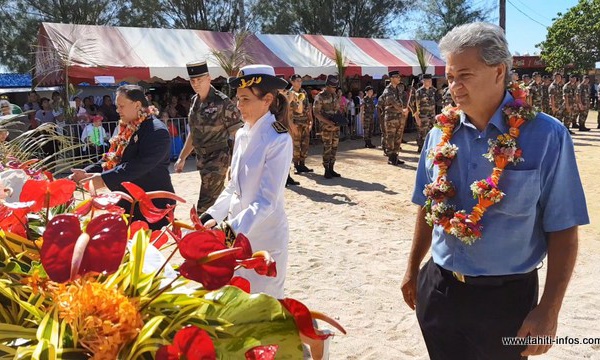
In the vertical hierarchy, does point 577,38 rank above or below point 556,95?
above

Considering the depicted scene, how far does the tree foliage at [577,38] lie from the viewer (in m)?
32.2

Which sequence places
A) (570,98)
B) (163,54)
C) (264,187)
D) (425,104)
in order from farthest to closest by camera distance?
(570,98)
(163,54)
(425,104)
(264,187)

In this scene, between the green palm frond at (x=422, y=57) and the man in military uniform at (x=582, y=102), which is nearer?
the man in military uniform at (x=582, y=102)

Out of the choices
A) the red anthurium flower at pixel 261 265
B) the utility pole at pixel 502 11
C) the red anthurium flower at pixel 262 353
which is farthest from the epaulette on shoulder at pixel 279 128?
the utility pole at pixel 502 11

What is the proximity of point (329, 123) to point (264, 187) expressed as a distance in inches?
321

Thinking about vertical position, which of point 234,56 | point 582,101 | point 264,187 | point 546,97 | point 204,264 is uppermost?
point 234,56

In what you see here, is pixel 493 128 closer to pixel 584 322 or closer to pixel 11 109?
pixel 11 109

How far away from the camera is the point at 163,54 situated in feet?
45.5

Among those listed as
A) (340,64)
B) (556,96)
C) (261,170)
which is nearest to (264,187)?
(261,170)

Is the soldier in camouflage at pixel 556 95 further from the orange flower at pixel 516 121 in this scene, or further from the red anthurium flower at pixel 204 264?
the red anthurium flower at pixel 204 264

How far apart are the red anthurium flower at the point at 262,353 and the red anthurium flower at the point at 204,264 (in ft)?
0.45

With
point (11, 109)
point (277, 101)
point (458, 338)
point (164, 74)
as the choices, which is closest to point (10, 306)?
point (458, 338)

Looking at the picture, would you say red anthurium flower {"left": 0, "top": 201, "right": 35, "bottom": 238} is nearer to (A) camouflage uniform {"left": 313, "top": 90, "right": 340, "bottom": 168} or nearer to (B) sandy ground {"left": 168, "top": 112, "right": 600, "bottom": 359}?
(B) sandy ground {"left": 168, "top": 112, "right": 600, "bottom": 359}

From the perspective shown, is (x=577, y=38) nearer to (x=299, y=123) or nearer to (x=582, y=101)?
(x=582, y=101)
